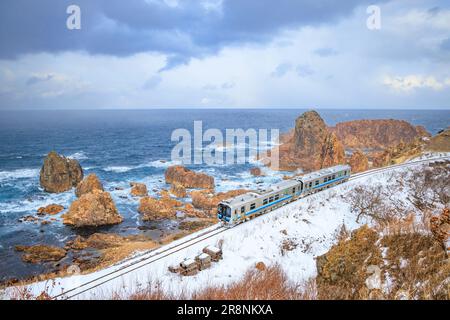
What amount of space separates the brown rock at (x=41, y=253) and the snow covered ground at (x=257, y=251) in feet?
41.7

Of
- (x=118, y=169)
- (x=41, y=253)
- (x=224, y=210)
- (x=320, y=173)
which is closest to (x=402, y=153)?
(x=320, y=173)

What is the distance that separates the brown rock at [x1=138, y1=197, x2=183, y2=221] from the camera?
40250 millimetres

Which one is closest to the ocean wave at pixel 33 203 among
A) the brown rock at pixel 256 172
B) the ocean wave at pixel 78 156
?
the ocean wave at pixel 78 156

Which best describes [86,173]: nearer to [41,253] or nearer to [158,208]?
[158,208]

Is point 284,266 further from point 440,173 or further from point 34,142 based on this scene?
point 34,142

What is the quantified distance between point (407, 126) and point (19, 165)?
12514 centimetres

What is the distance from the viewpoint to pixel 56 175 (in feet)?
165

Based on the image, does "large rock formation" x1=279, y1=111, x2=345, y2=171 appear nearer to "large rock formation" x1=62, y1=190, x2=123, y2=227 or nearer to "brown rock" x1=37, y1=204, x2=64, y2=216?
"large rock formation" x1=62, y1=190, x2=123, y2=227

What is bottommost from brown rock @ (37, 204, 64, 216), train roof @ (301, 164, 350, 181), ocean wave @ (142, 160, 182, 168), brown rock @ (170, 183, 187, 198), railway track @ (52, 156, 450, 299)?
brown rock @ (37, 204, 64, 216)

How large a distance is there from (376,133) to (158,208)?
98.4 meters

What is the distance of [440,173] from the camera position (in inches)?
1505

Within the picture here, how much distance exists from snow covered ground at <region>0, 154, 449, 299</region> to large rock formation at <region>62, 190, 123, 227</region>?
60.4 ft

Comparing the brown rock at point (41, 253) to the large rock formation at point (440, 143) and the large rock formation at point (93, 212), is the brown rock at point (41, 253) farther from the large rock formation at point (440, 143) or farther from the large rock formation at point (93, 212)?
the large rock formation at point (440, 143)

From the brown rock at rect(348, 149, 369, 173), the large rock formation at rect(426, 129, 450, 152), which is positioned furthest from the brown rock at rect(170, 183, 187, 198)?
the large rock formation at rect(426, 129, 450, 152)
